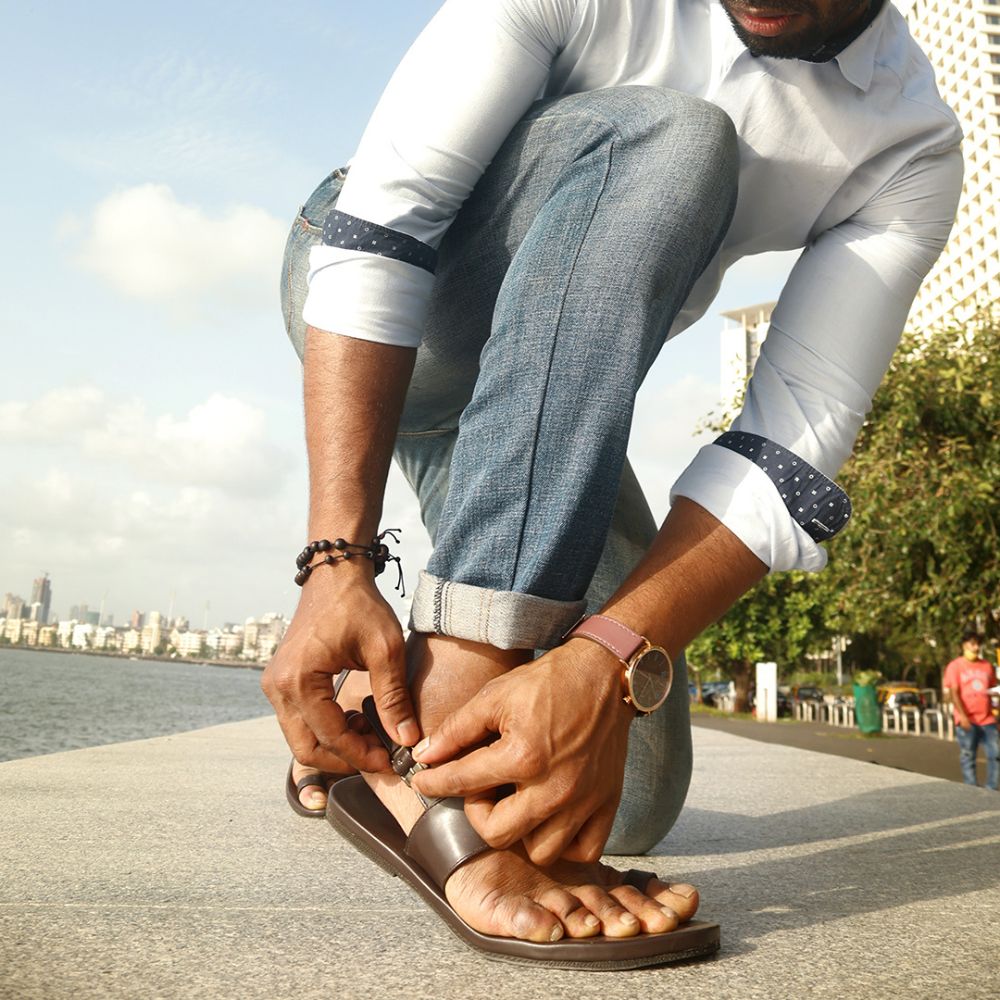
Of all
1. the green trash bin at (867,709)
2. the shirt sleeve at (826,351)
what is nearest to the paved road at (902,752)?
the green trash bin at (867,709)

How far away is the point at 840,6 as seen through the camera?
154 cm

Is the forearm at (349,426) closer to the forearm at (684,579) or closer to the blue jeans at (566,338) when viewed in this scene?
the blue jeans at (566,338)

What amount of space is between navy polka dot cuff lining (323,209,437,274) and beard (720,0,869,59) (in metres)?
0.63

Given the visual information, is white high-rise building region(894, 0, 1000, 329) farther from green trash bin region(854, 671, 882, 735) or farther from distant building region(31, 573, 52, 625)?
distant building region(31, 573, 52, 625)

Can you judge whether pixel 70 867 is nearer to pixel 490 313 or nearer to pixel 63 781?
pixel 490 313

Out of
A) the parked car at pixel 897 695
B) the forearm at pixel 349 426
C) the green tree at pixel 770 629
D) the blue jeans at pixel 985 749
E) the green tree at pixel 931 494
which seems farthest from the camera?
the parked car at pixel 897 695

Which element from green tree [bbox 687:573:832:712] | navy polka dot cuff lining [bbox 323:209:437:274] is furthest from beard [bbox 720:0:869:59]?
green tree [bbox 687:573:832:712]

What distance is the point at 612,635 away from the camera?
1.17 metres

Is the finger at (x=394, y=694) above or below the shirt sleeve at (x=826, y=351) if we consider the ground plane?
below

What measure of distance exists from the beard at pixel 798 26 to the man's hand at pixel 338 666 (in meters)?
1.06

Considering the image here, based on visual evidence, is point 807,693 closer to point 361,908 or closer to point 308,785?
point 308,785

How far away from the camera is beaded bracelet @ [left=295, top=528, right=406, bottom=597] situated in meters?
1.28

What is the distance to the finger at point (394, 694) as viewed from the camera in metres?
1.21

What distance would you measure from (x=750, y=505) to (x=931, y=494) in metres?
12.1
